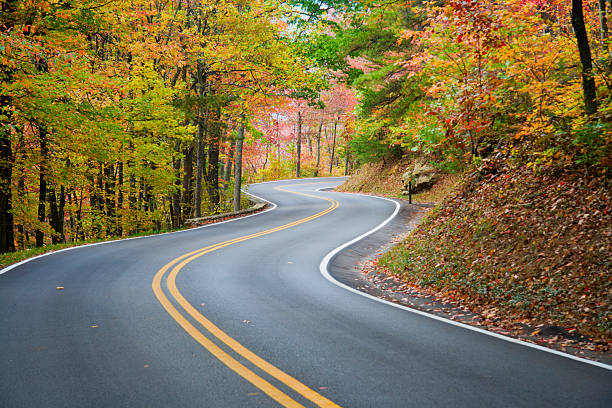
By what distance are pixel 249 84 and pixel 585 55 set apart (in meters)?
14.3

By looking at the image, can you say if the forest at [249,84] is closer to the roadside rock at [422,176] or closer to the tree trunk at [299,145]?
the roadside rock at [422,176]

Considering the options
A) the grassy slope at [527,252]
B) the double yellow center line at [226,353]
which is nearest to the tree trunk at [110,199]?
the double yellow center line at [226,353]

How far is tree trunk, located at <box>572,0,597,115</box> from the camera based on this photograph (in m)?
7.64

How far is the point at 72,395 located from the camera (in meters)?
3.79

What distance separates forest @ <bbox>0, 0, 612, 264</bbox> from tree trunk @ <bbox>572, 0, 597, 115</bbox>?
0.09 ft

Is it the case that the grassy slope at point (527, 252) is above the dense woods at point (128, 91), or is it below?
below

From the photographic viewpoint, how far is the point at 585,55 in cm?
774

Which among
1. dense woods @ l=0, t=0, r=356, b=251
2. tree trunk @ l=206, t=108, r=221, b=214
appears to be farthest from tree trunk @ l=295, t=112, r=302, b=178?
dense woods @ l=0, t=0, r=356, b=251

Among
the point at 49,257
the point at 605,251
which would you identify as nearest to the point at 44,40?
the point at 49,257

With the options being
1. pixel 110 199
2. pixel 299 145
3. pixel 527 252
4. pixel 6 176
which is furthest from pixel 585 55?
pixel 299 145

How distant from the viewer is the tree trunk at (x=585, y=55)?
→ 7641mm

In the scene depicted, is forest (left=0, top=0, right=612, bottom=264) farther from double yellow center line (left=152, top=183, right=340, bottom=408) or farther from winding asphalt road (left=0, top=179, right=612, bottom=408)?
double yellow center line (left=152, top=183, right=340, bottom=408)

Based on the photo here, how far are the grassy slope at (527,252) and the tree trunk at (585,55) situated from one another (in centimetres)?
140

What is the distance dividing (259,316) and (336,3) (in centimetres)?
1560
